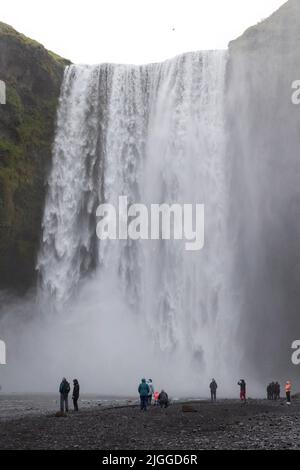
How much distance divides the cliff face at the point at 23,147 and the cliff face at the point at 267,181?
14652 millimetres

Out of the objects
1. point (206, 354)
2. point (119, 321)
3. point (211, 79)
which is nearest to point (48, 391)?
point (119, 321)

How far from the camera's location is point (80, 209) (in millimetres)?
46062

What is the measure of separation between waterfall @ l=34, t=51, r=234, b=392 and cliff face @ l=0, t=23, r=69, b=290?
0.94 m

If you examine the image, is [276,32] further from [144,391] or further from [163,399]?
[144,391]

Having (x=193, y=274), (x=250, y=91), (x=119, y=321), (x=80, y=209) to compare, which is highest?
(x=250, y=91)

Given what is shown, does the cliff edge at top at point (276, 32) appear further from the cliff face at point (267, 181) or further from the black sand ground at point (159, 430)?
the black sand ground at point (159, 430)

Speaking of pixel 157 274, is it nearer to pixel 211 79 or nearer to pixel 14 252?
pixel 14 252

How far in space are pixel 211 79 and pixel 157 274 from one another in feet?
53.0

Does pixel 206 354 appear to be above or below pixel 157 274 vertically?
below

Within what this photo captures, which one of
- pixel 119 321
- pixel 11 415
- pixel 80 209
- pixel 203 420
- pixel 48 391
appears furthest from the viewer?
pixel 80 209

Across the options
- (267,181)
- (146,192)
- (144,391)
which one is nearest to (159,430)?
(144,391)

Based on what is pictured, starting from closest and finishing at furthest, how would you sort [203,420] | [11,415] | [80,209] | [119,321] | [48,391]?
[203,420]
[11,415]
[48,391]
[119,321]
[80,209]

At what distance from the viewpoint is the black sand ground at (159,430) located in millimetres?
14812

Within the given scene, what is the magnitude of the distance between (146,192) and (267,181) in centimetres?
920
